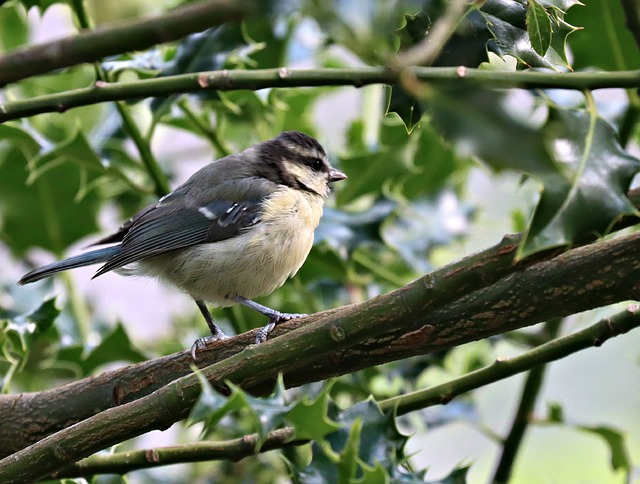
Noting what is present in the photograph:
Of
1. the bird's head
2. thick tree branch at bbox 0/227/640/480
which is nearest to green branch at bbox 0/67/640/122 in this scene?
thick tree branch at bbox 0/227/640/480

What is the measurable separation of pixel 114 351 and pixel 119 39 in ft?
5.79

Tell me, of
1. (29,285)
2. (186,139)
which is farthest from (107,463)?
(186,139)

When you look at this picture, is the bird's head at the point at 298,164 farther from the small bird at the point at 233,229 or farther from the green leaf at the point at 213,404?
the green leaf at the point at 213,404

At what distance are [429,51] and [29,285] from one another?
225 cm

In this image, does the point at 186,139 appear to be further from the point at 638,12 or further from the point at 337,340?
the point at 638,12

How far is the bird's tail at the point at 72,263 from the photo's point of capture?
276 cm

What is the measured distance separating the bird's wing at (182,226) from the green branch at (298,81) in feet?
4.15

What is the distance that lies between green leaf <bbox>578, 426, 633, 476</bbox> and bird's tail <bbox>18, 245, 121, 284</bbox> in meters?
1.73

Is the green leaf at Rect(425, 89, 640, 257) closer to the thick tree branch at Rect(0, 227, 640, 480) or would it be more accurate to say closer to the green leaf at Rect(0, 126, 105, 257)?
the thick tree branch at Rect(0, 227, 640, 480)

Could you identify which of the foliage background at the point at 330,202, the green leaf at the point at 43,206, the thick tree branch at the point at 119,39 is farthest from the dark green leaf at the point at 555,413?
the thick tree branch at the point at 119,39

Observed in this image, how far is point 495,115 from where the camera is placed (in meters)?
0.94

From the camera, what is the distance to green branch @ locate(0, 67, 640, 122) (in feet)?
4.19

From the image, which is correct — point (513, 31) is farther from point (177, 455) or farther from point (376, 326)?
point (177, 455)

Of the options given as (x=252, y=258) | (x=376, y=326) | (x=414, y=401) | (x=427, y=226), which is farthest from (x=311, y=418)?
(x=427, y=226)
